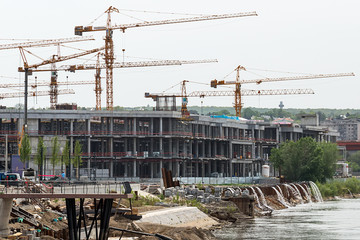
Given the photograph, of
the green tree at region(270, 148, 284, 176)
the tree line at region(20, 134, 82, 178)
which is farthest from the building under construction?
the tree line at region(20, 134, 82, 178)

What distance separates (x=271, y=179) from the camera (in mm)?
170000

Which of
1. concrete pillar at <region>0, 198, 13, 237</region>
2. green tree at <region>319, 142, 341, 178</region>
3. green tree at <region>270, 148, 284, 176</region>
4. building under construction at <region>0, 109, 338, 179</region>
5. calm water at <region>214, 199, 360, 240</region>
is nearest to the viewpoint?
concrete pillar at <region>0, 198, 13, 237</region>

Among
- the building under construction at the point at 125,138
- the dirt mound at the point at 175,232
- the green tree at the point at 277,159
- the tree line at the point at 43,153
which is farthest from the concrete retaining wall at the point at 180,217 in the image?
the green tree at the point at 277,159

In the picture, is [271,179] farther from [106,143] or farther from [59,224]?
[59,224]

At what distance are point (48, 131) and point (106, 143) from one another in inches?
530

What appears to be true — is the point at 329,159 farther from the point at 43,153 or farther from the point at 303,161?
the point at 43,153

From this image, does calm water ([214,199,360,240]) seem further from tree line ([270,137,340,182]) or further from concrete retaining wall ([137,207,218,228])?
tree line ([270,137,340,182])

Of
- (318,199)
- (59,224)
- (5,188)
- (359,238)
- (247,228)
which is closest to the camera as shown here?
(5,188)

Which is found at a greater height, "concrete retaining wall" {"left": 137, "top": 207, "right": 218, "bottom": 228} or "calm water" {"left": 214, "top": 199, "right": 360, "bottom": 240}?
"concrete retaining wall" {"left": 137, "top": 207, "right": 218, "bottom": 228}

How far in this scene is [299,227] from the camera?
8544cm

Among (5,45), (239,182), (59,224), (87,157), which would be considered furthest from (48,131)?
(59,224)

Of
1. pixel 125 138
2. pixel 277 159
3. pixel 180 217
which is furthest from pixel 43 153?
pixel 277 159

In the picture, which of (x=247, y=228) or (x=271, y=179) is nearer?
(x=247, y=228)

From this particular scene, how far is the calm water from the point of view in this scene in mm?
75438
